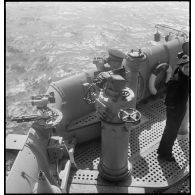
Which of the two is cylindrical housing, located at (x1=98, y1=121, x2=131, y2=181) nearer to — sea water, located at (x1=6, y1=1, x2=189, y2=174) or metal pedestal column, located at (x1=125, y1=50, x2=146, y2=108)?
metal pedestal column, located at (x1=125, y1=50, x2=146, y2=108)

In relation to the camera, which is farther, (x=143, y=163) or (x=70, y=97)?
(x=70, y=97)

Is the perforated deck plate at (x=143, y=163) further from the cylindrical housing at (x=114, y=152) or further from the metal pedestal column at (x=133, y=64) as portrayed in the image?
the metal pedestal column at (x=133, y=64)

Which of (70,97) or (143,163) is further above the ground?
(70,97)


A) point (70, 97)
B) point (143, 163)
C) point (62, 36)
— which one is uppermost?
point (62, 36)

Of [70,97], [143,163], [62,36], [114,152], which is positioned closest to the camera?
[114,152]

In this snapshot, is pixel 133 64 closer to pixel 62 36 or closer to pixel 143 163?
pixel 143 163

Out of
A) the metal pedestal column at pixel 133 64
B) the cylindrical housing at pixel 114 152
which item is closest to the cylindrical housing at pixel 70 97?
the metal pedestal column at pixel 133 64

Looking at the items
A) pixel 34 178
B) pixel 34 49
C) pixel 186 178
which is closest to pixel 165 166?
pixel 186 178

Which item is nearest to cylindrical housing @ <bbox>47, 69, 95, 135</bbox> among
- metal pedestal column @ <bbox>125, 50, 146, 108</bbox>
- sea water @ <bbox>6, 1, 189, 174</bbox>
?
metal pedestal column @ <bbox>125, 50, 146, 108</bbox>

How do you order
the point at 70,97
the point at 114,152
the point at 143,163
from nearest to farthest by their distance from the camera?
the point at 114,152
the point at 143,163
the point at 70,97

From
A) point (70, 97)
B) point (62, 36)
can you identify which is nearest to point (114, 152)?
point (70, 97)
